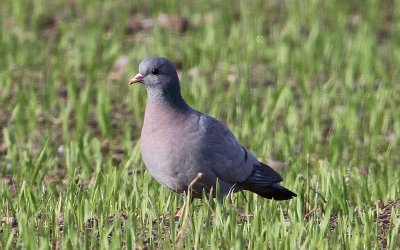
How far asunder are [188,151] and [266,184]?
0.72 m

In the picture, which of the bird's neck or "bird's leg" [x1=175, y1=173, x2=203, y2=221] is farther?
the bird's neck

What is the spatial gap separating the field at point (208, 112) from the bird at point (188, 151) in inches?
6.2

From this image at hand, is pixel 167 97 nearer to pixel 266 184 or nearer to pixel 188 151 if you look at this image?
pixel 188 151

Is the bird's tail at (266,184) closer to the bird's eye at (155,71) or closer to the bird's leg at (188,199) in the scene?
the bird's leg at (188,199)

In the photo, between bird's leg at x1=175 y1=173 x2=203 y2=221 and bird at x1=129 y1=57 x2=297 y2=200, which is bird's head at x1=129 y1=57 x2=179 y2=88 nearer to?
bird at x1=129 y1=57 x2=297 y2=200

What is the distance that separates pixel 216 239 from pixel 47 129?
159 inches

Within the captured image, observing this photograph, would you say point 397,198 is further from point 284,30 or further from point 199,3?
point 199,3

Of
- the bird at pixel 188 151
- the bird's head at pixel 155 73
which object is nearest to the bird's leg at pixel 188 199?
the bird at pixel 188 151

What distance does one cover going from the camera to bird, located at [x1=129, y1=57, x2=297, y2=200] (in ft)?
21.1

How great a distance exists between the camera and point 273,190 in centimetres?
694

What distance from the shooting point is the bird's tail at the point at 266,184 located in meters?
6.93

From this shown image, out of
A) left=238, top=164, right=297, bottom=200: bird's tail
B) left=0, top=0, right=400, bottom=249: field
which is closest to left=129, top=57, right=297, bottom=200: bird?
left=238, top=164, right=297, bottom=200: bird's tail

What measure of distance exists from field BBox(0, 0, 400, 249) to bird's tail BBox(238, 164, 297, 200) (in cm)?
12

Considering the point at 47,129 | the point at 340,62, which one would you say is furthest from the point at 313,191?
the point at 340,62
